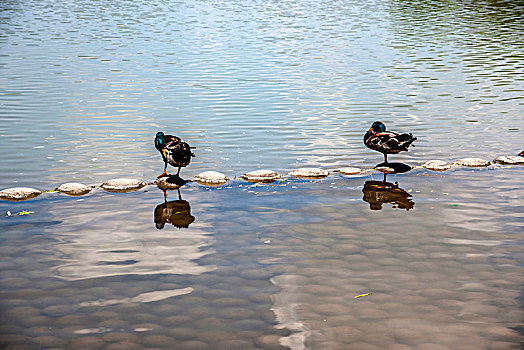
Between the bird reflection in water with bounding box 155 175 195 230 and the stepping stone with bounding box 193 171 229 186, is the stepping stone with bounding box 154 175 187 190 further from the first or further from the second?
the bird reflection in water with bounding box 155 175 195 230

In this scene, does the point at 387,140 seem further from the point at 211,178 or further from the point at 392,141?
the point at 211,178

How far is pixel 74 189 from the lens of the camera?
11.5 m

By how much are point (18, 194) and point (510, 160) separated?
31.9 ft

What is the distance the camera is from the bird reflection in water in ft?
32.9

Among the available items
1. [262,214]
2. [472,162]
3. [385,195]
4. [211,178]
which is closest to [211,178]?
[211,178]

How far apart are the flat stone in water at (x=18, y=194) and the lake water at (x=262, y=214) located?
394 mm

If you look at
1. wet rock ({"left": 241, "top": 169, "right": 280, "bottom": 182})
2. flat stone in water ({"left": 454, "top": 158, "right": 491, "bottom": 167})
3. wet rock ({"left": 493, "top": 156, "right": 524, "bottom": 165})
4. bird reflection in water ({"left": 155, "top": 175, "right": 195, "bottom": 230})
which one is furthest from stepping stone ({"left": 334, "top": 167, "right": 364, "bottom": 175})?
bird reflection in water ({"left": 155, "top": 175, "right": 195, "bottom": 230})

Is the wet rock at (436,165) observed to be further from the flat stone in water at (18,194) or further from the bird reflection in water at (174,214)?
the flat stone in water at (18,194)

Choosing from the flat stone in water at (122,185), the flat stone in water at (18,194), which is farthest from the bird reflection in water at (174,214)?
the flat stone in water at (18,194)

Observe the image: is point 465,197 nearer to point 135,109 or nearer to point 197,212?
point 197,212

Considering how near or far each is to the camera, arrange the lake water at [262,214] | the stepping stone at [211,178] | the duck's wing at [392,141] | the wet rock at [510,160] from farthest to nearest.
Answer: the wet rock at [510,160]
the duck's wing at [392,141]
the stepping stone at [211,178]
the lake water at [262,214]

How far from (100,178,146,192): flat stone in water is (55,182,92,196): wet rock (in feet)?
1.09

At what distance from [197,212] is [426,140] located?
23.9ft

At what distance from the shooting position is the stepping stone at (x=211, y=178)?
39.7ft
